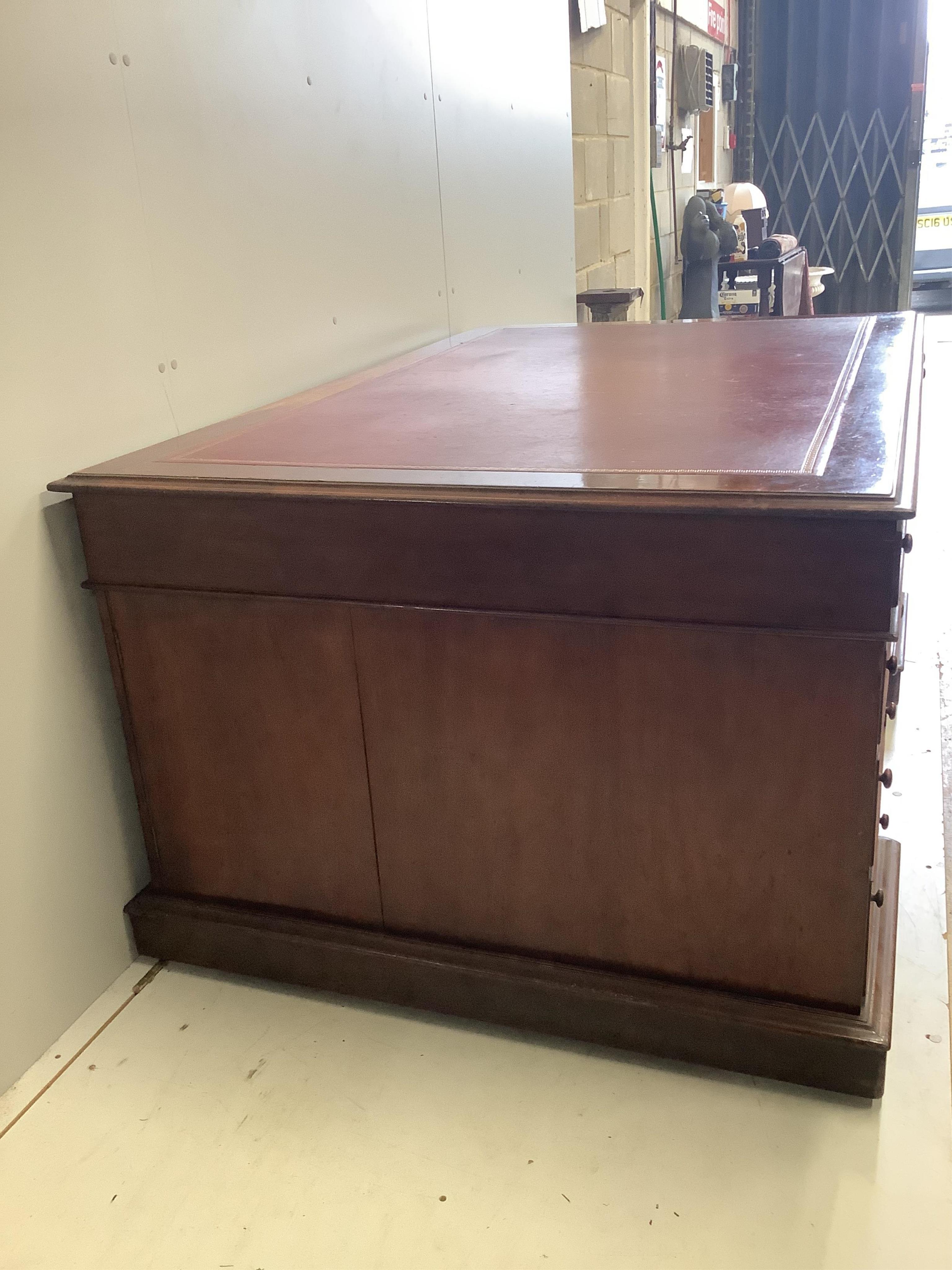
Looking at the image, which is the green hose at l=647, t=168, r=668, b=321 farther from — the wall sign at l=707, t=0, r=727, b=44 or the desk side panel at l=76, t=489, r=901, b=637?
the desk side panel at l=76, t=489, r=901, b=637

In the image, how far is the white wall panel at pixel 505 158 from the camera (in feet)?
7.00

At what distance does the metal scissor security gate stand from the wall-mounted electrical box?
1397 mm

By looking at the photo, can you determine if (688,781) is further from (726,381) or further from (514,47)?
(514,47)

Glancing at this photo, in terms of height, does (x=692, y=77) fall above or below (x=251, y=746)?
above

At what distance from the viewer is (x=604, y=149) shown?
3475 millimetres

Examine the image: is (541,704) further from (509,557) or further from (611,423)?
(611,423)

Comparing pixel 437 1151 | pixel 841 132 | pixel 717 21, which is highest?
pixel 717 21

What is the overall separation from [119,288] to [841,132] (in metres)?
5.54

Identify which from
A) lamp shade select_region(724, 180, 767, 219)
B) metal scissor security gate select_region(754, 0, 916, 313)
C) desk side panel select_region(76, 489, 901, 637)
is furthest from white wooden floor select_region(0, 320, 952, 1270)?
metal scissor security gate select_region(754, 0, 916, 313)

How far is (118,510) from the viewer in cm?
113

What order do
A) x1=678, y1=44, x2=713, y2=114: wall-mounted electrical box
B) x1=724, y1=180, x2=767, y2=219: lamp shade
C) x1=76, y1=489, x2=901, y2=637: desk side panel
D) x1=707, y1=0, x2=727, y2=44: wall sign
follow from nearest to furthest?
x1=76, y1=489, x2=901, y2=637: desk side panel
x1=678, y1=44, x2=713, y2=114: wall-mounted electrical box
x1=724, y1=180, x2=767, y2=219: lamp shade
x1=707, y1=0, x2=727, y2=44: wall sign

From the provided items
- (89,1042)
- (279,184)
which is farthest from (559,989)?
(279,184)

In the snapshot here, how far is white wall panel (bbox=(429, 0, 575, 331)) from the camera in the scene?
213cm

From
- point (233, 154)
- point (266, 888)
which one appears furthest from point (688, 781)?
point (233, 154)
